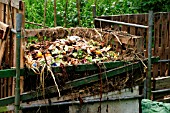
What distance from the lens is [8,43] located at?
5.41 metres

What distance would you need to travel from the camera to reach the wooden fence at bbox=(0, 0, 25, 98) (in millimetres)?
5250

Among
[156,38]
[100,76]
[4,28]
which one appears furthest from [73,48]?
[156,38]

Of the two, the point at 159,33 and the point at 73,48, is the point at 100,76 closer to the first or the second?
the point at 73,48

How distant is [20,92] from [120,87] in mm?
1615

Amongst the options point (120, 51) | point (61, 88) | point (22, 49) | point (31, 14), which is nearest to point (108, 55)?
point (120, 51)

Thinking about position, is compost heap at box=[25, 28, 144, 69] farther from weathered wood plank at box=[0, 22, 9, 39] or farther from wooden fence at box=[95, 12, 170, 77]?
wooden fence at box=[95, 12, 170, 77]

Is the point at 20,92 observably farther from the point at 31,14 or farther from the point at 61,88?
the point at 31,14

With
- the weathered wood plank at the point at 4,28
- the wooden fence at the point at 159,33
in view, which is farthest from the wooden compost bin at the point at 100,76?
the wooden fence at the point at 159,33

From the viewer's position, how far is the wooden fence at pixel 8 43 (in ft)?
17.2

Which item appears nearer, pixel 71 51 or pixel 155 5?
pixel 71 51

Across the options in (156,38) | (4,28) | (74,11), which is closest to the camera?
(4,28)

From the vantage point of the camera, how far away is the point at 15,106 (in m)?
5.06

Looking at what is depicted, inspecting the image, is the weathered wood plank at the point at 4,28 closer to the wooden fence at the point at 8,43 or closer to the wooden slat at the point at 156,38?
the wooden fence at the point at 8,43

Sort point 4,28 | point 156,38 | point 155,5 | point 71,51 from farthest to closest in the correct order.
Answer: point 155,5 → point 156,38 → point 71,51 → point 4,28
